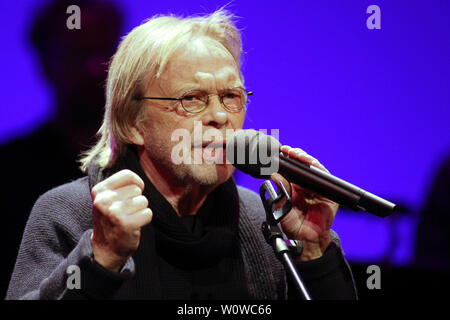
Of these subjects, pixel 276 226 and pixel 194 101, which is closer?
pixel 276 226

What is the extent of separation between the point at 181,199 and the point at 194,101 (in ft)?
1.22

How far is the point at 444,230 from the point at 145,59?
157 centimetres

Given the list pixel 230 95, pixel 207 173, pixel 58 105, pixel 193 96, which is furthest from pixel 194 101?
pixel 58 105

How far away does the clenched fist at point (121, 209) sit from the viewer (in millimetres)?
1092

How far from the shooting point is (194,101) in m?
1.56

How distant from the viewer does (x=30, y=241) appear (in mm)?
1510

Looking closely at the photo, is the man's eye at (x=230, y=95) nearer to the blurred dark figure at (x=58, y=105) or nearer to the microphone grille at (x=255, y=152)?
the microphone grille at (x=255, y=152)

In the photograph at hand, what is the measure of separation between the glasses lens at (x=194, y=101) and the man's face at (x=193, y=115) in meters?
0.02

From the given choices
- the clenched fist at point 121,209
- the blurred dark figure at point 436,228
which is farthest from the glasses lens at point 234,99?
the blurred dark figure at point 436,228

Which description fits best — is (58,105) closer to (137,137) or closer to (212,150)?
(137,137)

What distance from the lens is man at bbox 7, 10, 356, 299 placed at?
151 centimetres

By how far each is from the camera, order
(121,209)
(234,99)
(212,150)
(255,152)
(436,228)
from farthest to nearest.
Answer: (436,228) < (234,99) < (212,150) < (255,152) < (121,209)

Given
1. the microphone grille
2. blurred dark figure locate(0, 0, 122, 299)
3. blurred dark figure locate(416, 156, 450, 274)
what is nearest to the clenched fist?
the microphone grille

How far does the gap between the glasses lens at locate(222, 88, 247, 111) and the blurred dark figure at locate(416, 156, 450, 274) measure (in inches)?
43.3
